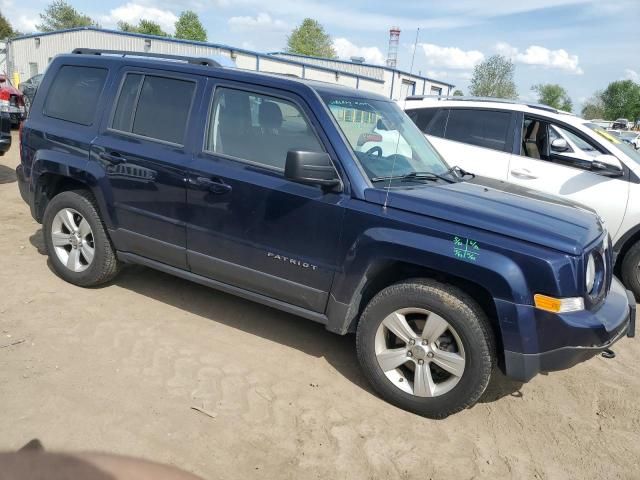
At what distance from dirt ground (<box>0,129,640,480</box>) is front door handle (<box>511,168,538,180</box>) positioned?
216 cm

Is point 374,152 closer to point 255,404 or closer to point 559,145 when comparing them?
point 255,404

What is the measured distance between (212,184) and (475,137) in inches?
149

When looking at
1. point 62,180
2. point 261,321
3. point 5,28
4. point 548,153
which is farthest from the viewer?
point 5,28

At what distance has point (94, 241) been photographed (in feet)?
14.3

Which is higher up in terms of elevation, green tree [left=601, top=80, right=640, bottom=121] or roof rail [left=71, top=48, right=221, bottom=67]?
green tree [left=601, top=80, right=640, bottom=121]

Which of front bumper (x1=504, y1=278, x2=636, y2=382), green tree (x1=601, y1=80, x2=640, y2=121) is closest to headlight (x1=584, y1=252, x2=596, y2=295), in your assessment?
front bumper (x1=504, y1=278, x2=636, y2=382)

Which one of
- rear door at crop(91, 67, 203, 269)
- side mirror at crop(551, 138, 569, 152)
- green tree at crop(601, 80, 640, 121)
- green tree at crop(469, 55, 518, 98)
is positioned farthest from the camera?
green tree at crop(601, 80, 640, 121)

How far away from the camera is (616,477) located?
2820 mm

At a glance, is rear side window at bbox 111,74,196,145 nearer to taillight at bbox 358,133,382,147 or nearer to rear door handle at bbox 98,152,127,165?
rear door handle at bbox 98,152,127,165

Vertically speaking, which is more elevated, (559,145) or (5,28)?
(5,28)

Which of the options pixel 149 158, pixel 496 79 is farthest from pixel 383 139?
pixel 496 79

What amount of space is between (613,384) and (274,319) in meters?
2.62

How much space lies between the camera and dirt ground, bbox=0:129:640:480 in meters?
2.76

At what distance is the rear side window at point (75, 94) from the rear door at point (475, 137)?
145 inches
